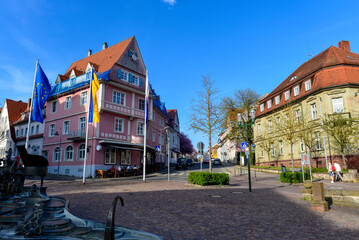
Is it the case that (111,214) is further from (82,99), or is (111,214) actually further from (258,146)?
(258,146)

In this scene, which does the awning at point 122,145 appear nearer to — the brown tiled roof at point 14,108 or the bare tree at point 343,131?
the bare tree at point 343,131

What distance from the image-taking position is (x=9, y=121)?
47969mm

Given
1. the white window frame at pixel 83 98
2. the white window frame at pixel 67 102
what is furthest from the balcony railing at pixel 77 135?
the white window frame at pixel 67 102

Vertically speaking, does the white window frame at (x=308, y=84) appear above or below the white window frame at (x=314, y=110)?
above

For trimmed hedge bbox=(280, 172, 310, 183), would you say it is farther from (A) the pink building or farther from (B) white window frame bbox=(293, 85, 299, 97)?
(B) white window frame bbox=(293, 85, 299, 97)

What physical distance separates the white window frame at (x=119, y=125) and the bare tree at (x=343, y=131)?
76.2 ft

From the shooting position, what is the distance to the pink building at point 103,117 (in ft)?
93.5

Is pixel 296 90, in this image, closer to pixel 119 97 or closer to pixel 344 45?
pixel 344 45

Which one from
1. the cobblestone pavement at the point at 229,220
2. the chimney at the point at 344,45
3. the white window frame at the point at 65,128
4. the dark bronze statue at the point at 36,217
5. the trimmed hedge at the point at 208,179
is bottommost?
the cobblestone pavement at the point at 229,220

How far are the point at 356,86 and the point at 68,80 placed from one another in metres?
35.1

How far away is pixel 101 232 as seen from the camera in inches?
153

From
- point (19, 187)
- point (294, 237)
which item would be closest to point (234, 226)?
point (294, 237)

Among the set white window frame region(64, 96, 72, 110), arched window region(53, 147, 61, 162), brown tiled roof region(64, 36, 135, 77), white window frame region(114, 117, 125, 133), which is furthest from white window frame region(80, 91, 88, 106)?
arched window region(53, 147, 61, 162)

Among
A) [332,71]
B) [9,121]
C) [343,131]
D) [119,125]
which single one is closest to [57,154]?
[119,125]
